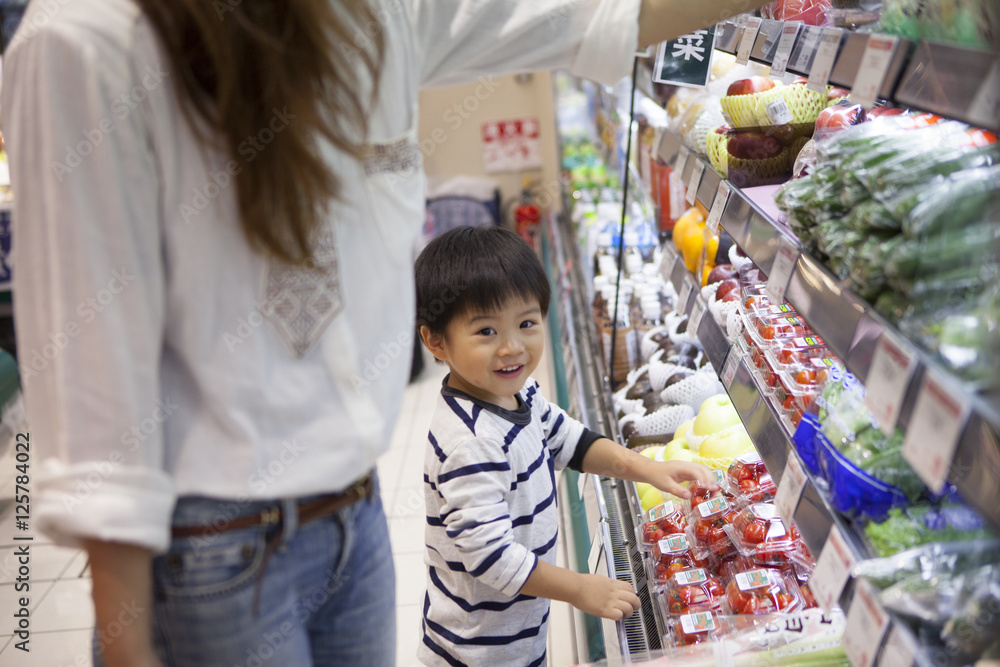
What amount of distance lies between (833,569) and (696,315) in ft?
3.35

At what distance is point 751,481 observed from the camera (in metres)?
1.69

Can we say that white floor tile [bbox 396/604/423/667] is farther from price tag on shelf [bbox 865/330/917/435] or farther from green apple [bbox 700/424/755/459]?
price tag on shelf [bbox 865/330/917/435]

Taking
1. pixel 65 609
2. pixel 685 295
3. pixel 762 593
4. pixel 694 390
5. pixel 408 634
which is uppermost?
pixel 685 295

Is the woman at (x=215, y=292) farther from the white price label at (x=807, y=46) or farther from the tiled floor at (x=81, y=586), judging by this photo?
the tiled floor at (x=81, y=586)

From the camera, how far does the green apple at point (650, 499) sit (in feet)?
6.70

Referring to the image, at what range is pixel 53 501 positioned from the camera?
70 cm

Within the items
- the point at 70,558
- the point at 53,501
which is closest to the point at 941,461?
the point at 53,501

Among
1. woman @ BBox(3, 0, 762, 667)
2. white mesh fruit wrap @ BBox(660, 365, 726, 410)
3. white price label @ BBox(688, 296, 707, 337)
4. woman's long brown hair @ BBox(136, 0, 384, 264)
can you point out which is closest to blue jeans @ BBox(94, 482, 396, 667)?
woman @ BBox(3, 0, 762, 667)

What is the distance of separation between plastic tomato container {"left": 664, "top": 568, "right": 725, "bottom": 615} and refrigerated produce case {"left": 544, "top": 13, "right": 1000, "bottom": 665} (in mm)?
62

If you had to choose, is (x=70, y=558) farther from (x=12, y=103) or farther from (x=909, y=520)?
(x=909, y=520)

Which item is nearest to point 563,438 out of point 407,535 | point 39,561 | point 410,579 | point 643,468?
point 643,468

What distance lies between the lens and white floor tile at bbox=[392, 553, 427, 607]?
8.60 feet

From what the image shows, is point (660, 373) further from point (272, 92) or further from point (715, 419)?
point (272, 92)

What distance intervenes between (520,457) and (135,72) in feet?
3.13
